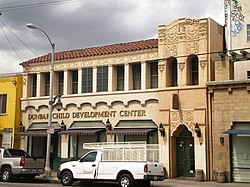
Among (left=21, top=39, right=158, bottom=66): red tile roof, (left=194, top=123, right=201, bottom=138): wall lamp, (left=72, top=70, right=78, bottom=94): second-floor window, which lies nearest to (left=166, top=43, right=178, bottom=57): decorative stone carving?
(left=21, top=39, right=158, bottom=66): red tile roof

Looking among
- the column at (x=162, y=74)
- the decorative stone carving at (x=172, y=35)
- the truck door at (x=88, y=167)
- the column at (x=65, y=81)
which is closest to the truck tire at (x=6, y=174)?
the truck door at (x=88, y=167)

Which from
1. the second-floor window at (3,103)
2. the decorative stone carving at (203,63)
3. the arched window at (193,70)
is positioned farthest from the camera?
the second-floor window at (3,103)

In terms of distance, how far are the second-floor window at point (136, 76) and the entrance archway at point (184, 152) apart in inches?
157

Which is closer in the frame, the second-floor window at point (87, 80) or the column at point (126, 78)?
the column at point (126, 78)

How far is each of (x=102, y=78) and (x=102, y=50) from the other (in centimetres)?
197

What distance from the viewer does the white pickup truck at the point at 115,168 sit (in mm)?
19109

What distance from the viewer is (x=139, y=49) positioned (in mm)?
26391

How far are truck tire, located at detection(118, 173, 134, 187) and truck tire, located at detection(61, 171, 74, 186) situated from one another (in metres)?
2.78

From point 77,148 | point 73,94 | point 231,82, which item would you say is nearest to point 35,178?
Result: point 77,148

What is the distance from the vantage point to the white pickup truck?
1911cm

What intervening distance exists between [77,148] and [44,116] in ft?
11.6

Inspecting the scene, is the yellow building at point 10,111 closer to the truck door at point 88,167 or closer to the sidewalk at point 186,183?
the sidewalk at point 186,183

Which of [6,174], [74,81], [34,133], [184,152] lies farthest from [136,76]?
[6,174]

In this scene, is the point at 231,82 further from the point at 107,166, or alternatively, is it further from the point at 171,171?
the point at 107,166
